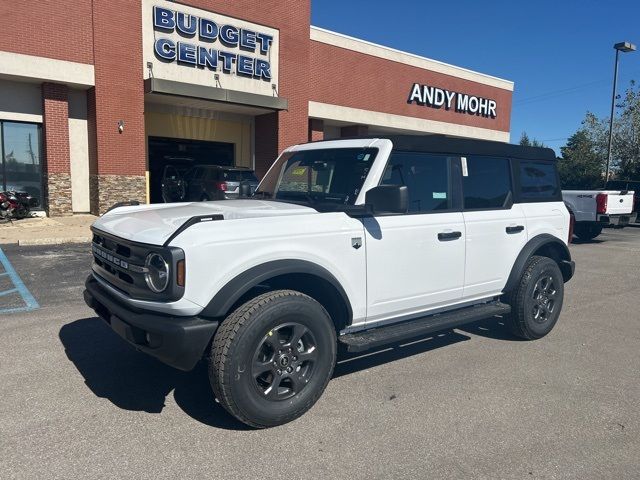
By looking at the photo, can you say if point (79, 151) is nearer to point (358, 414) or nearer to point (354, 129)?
point (354, 129)

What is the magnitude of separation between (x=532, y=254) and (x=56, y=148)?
1518 centimetres

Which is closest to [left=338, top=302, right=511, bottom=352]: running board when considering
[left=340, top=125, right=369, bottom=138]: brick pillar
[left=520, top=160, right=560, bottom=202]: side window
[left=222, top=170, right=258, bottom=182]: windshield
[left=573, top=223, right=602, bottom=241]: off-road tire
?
[left=520, top=160, right=560, bottom=202]: side window

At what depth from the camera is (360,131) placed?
2492 cm

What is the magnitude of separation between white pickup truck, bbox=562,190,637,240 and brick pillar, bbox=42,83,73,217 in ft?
48.7

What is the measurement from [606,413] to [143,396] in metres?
3.39

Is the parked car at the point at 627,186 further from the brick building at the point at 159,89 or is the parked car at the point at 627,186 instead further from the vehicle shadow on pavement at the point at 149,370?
the vehicle shadow on pavement at the point at 149,370

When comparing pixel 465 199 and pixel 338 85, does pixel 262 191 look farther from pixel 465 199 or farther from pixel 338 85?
pixel 338 85

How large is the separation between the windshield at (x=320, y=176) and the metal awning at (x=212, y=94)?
508 inches

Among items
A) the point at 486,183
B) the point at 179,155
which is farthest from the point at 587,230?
the point at 179,155

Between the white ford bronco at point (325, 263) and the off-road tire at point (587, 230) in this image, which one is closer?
the white ford bronco at point (325, 263)

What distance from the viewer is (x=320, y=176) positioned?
4.62 m

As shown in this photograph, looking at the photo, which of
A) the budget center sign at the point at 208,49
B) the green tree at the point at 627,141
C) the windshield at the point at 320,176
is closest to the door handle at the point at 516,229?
the windshield at the point at 320,176

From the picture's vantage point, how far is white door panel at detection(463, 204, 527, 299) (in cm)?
474

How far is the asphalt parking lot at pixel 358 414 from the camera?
2992mm
